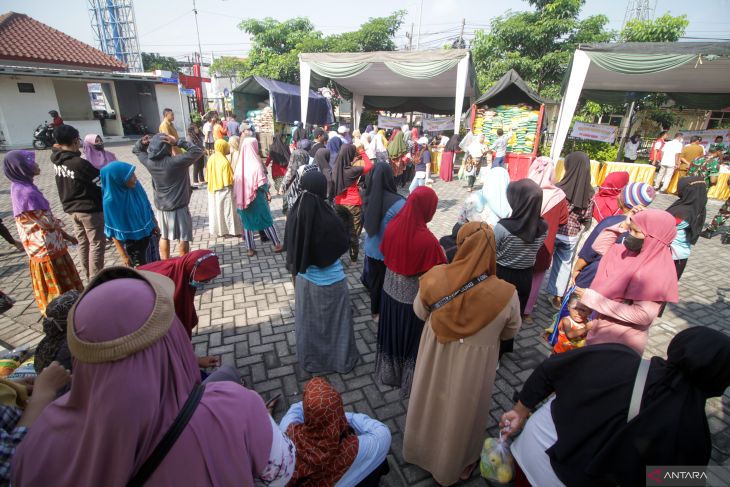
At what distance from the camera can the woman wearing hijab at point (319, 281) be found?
9.36ft

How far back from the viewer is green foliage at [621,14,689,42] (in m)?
14.1

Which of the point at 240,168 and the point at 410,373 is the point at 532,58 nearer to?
the point at 240,168

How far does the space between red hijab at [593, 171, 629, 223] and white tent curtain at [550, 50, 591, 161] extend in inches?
216

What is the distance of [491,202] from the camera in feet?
12.5

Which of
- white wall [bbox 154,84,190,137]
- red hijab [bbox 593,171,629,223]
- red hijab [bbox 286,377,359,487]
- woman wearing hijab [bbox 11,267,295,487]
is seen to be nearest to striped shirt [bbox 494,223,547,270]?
red hijab [bbox 593,171,629,223]

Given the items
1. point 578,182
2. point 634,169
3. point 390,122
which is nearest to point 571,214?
point 578,182

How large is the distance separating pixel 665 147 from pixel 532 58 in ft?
30.4

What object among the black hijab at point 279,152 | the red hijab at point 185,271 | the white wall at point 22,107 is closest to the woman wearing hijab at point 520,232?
the red hijab at point 185,271

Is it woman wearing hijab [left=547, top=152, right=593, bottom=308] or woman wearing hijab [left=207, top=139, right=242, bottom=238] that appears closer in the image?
woman wearing hijab [left=547, top=152, right=593, bottom=308]

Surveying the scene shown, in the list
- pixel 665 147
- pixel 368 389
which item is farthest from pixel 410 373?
pixel 665 147

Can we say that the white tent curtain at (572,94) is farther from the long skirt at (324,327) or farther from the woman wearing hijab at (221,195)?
the long skirt at (324,327)

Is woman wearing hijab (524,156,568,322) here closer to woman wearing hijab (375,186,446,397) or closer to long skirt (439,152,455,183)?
woman wearing hijab (375,186,446,397)

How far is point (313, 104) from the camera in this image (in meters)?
16.1

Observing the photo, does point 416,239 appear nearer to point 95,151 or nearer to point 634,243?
point 634,243
